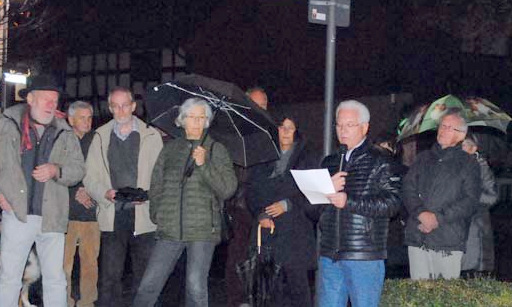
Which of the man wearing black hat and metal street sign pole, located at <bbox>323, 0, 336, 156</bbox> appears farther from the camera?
the man wearing black hat

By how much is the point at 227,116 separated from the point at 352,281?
256 cm

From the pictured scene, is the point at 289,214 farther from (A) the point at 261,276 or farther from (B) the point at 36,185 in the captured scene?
(B) the point at 36,185

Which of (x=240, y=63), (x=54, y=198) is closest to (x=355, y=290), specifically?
(x=54, y=198)

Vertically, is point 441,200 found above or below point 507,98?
below

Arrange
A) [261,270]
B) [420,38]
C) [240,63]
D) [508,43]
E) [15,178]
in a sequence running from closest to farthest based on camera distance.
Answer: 1. [15,178]
2. [261,270]
3. [420,38]
4. [508,43]
5. [240,63]

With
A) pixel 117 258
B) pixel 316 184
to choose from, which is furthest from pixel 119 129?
pixel 316 184

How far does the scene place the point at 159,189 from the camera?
8070mm

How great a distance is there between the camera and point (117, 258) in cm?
910

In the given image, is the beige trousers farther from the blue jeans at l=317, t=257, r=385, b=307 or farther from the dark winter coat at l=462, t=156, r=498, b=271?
the dark winter coat at l=462, t=156, r=498, b=271

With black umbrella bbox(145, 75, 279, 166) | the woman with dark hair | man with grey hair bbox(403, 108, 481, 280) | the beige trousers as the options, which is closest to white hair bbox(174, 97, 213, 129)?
black umbrella bbox(145, 75, 279, 166)

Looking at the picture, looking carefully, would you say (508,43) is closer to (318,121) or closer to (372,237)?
(318,121)

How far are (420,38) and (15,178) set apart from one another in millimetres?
21051

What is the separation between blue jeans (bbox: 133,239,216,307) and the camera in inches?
314

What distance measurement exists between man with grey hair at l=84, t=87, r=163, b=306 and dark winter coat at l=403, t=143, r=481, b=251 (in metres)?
2.39
